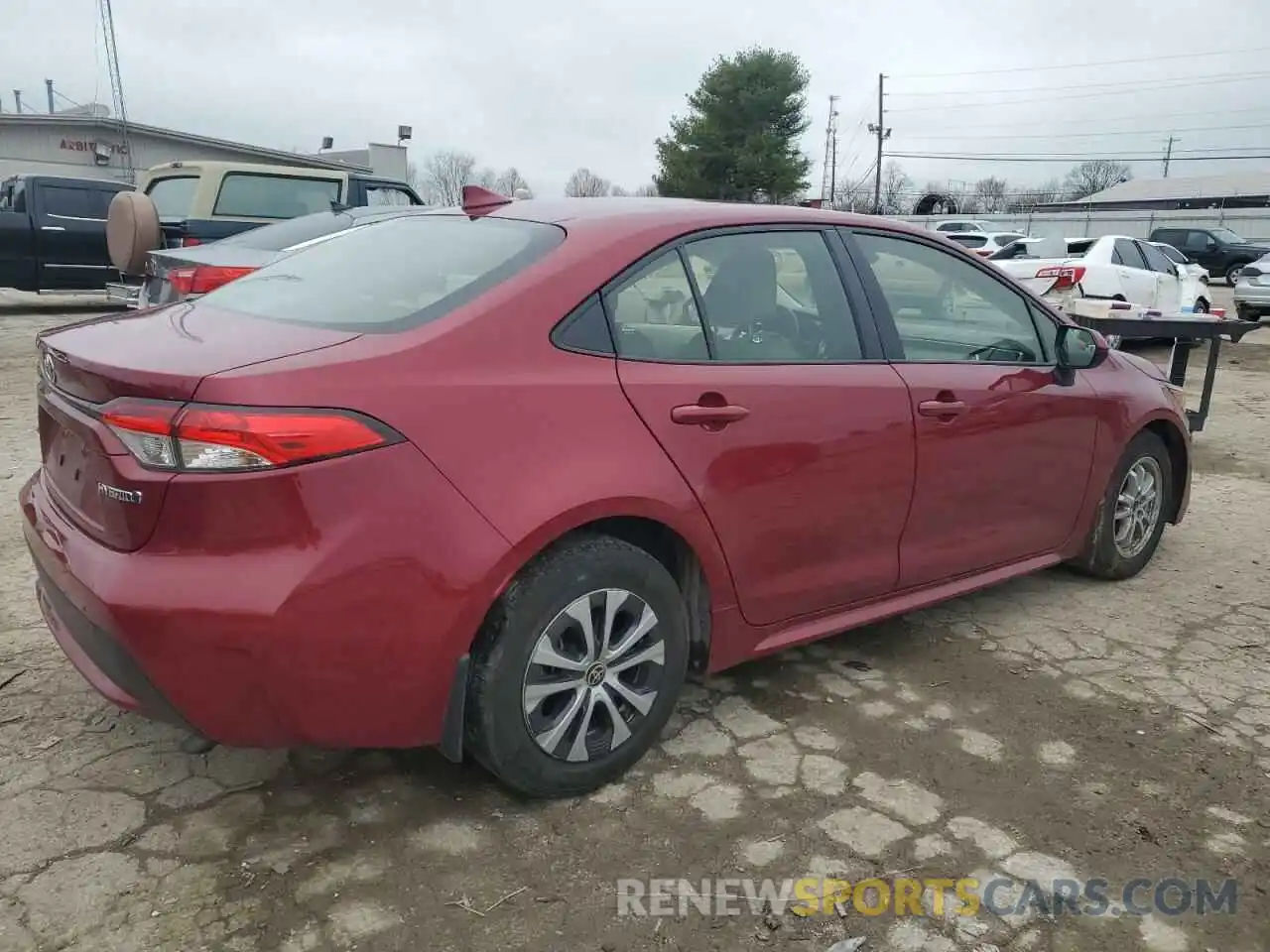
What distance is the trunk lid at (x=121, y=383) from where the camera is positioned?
208cm

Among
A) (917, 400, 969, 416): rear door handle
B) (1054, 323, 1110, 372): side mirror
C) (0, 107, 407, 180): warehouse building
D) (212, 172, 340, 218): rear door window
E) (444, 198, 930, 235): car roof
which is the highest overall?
(0, 107, 407, 180): warehouse building

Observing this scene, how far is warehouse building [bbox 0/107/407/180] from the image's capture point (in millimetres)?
27891

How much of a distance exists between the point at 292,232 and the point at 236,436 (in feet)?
19.2

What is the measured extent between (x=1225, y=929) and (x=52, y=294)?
18.2m

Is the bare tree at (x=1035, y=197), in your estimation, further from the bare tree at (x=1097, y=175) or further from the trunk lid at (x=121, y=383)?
the trunk lid at (x=121, y=383)

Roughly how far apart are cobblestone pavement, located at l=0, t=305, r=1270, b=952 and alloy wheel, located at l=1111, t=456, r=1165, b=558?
2.26ft

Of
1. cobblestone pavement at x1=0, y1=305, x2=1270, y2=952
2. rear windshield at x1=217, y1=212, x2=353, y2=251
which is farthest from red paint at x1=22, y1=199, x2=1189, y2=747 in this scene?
rear windshield at x1=217, y1=212, x2=353, y2=251

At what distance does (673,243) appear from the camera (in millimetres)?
2754

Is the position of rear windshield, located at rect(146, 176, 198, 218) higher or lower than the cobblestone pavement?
higher

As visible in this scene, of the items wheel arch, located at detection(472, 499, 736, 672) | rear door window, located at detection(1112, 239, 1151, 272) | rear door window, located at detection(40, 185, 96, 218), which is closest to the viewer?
wheel arch, located at detection(472, 499, 736, 672)

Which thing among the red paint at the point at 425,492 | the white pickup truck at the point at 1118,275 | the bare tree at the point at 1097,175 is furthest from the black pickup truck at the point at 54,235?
the bare tree at the point at 1097,175

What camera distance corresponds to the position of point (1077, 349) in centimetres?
381

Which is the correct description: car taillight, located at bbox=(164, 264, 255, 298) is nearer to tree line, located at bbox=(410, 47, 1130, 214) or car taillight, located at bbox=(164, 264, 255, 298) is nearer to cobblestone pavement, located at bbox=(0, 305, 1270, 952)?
cobblestone pavement, located at bbox=(0, 305, 1270, 952)

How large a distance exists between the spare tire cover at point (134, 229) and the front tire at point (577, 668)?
6800 mm
